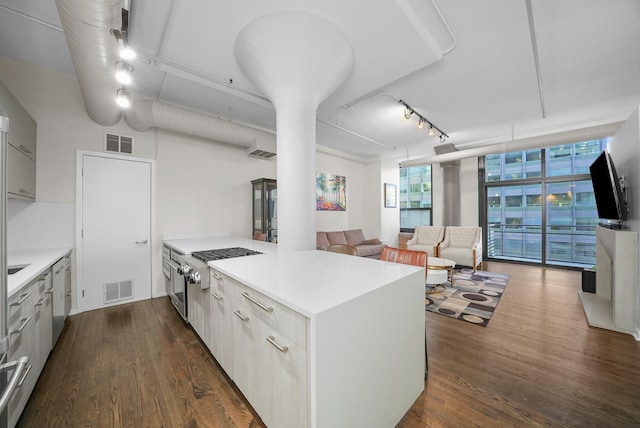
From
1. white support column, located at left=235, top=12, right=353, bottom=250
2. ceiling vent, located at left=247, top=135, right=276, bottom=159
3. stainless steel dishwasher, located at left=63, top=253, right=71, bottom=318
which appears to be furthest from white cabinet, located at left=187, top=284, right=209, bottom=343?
ceiling vent, located at left=247, top=135, right=276, bottom=159

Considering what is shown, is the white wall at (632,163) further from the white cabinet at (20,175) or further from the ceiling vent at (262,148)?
the white cabinet at (20,175)

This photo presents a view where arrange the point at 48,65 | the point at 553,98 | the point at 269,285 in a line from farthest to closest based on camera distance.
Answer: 1. the point at 553,98
2. the point at 48,65
3. the point at 269,285

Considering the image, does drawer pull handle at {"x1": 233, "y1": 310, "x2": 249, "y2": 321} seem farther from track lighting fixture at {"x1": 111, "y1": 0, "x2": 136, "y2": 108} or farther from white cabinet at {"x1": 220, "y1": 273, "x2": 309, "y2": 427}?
track lighting fixture at {"x1": 111, "y1": 0, "x2": 136, "y2": 108}

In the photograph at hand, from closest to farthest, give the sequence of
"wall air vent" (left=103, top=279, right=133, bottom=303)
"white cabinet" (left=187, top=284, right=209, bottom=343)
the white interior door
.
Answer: "white cabinet" (left=187, top=284, right=209, bottom=343) → the white interior door → "wall air vent" (left=103, top=279, right=133, bottom=303)

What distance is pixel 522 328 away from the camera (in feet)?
8.76

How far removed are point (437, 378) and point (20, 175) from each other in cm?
422

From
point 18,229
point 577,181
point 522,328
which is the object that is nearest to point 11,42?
point 18,229

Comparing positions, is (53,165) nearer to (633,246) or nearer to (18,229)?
(18,229)

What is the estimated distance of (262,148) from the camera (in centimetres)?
430

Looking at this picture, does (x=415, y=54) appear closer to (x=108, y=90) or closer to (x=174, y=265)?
(x=108, y=90)

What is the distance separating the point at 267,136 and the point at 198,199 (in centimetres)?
164

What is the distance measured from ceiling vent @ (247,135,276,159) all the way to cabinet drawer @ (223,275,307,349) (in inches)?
123

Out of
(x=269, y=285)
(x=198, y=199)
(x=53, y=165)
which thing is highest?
(x=53, y=165)

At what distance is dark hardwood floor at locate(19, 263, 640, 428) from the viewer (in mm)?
1543
